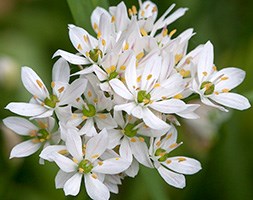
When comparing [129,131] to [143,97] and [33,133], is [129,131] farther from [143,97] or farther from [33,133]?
[33,133]

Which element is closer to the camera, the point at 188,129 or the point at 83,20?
the point at 83,20

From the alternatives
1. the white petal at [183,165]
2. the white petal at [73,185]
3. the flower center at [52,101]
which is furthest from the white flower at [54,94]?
the white petal at [183,165]

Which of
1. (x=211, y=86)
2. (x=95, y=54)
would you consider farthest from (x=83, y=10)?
(x=211, y=86)

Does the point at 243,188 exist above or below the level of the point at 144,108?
below

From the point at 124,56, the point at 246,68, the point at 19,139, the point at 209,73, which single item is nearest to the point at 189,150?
the point at 246,68

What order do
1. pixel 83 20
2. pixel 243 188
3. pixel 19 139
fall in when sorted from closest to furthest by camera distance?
pixel 83 20 < pixel 243 188 < pixel 19 139

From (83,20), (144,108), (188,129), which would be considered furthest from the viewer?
(188,129)

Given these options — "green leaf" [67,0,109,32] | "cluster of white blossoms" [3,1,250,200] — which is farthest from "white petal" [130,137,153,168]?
"green leaf" [67,0,109,32]

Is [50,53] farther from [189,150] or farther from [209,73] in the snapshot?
[209,73]
